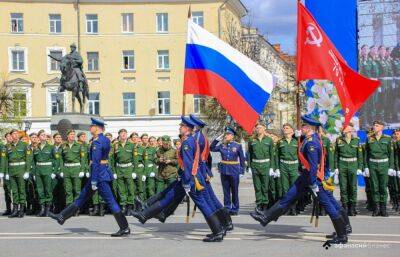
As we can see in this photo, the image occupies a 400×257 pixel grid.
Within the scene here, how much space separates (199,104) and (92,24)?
380 inches

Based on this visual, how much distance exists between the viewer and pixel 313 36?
1324 cm

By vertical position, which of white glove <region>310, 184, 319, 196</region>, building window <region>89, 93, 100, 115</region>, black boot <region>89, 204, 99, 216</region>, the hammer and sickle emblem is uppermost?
the hammer and sickle emblem

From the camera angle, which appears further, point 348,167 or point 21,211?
point 21,211

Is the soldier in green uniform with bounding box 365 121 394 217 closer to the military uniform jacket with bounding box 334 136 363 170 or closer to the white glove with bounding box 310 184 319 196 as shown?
the military uniform jacket with bounding box 334 136 363 170

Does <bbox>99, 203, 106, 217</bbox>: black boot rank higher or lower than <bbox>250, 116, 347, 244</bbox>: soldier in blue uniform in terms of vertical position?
lower

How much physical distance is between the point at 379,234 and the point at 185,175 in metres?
3.14

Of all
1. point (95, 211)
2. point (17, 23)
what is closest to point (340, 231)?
point (95, 211)

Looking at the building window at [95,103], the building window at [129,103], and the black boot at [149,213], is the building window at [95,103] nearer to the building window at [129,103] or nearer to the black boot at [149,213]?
the building window at [129,103]

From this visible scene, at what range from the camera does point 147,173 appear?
16.7 m

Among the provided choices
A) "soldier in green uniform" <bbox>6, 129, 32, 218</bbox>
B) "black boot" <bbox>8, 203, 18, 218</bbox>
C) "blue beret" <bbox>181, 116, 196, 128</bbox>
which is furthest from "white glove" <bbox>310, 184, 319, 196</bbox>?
"black boot" <bbox>8, 203, 18, 218</bbox>

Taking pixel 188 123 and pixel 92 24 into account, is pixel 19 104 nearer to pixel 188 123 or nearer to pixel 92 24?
pixel 92 24

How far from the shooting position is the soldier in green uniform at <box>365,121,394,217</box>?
14.4 meters

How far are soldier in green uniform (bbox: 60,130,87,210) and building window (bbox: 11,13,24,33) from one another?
3874 centimetres

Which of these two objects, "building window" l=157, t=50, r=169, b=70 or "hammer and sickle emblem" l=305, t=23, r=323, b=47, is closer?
"hammer and sickle emblem" l=305, t=23, r=323, b=47
